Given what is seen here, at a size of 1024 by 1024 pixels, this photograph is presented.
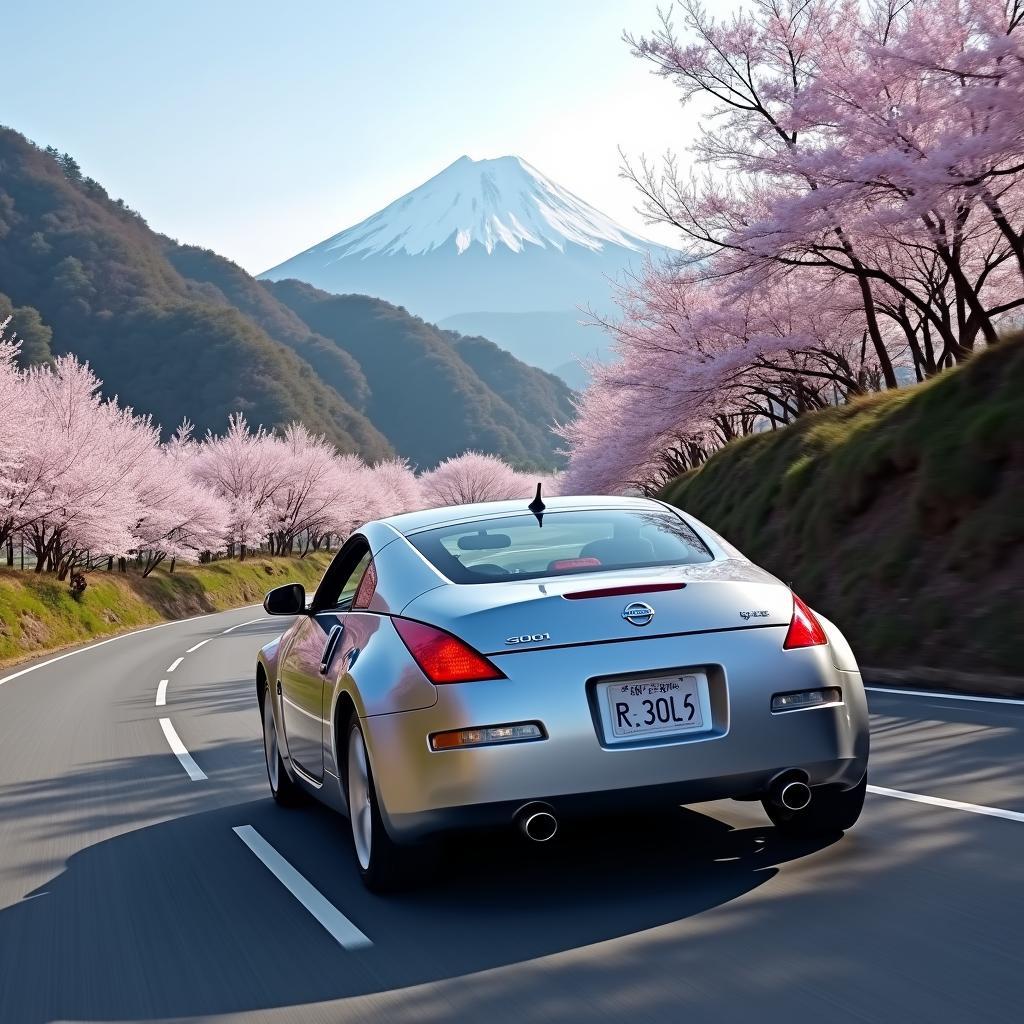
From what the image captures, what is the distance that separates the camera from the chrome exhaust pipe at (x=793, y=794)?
4914 millimetres

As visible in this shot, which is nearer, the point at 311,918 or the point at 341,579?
the point at 311,918

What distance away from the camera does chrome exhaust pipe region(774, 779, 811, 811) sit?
16.1ft

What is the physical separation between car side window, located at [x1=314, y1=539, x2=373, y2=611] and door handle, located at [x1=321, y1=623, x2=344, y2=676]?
405 mm

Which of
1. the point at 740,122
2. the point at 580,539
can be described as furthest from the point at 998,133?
the point at 580,539

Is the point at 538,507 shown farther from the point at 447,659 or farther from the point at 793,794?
the point at 793,794

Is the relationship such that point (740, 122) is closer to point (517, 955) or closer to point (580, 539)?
point (580, 539)

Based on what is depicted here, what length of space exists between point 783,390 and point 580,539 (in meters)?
29.4

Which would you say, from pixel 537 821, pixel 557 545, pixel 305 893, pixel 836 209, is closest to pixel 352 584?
pixel 557 545

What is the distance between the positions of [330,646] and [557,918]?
186 cm

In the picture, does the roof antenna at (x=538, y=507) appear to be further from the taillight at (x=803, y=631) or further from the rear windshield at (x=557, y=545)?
the taillight at (x=803, y=631)

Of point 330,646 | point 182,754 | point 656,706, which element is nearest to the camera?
point 656,706

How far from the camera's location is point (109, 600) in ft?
148

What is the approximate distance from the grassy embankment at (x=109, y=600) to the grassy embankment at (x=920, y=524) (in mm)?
18437

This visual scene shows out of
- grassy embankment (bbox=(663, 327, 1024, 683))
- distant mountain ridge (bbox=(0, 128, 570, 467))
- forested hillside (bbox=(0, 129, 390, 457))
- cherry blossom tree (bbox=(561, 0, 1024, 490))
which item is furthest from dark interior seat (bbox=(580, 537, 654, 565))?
forested hillside (bbox=(0, 129, 390, 457))
